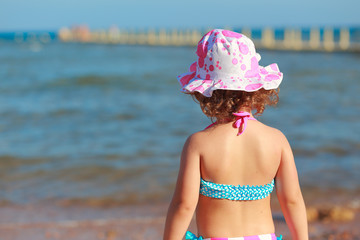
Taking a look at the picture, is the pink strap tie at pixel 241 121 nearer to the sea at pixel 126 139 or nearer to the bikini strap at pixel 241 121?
the bikini strap at pixel 241 121

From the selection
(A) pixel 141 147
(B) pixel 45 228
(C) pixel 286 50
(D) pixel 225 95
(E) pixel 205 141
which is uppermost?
(D) pixel 225 95

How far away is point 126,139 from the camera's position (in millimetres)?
7125

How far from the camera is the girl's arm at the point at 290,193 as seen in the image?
67.7 inches

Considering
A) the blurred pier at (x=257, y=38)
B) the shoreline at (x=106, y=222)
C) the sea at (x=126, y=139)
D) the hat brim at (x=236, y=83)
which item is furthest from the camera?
the blurred pier at (x=257, y=38)

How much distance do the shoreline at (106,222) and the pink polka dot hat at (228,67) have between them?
2.23m

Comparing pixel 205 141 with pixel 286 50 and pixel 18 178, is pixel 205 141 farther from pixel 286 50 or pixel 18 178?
pixel 286 50

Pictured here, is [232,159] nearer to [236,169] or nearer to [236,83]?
[236,169]

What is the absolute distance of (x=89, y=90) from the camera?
1339 cm

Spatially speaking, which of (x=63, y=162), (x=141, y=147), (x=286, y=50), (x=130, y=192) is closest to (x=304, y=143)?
(x=141, y=147)

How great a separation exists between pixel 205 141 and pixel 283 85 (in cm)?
1295

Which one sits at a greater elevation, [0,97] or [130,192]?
[130,192]

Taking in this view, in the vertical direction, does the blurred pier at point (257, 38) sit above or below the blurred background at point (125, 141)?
below

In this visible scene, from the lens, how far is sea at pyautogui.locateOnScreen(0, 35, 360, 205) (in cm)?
503

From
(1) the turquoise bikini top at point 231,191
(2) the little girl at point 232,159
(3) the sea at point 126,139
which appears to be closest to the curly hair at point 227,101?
(2) the little girl at point 232,159
